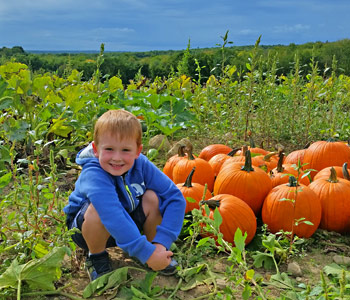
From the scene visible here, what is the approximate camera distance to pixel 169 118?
534 cm

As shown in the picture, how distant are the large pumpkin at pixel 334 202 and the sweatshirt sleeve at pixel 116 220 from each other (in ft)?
4.43

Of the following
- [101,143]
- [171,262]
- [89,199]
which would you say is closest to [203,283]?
[171,262]

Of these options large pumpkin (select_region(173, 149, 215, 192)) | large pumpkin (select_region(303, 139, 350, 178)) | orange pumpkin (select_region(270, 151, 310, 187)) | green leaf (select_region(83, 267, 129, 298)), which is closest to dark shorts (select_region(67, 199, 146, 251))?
green leaf (select_region(83, 267, 129, 298))

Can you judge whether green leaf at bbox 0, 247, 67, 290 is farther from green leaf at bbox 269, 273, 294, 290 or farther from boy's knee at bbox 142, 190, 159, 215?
green leaf at bbox 269, 273, 294, 290

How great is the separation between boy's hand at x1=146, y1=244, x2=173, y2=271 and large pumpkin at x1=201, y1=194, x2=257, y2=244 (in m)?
0.50

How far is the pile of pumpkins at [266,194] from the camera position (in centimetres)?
267

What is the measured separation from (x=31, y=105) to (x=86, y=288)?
2169 mm

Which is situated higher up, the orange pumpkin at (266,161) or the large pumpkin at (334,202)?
the orange pumpkin at (266,161)

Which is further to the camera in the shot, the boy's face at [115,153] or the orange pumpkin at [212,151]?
the orange pumpkin at [212,151]

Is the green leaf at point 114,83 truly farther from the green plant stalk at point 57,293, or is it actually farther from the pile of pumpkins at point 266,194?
the green plant stalk at point 57,293

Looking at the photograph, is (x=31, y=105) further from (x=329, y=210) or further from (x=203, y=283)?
(x=329, y=210)

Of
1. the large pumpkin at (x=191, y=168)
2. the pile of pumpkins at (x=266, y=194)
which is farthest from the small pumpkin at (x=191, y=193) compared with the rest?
the large pumpkin at (x=191, y=168)

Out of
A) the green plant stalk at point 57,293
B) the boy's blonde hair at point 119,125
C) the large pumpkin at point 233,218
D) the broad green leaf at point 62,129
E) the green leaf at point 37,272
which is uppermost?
the boy's blonde hair at point 119,125

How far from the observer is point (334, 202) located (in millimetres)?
2865
